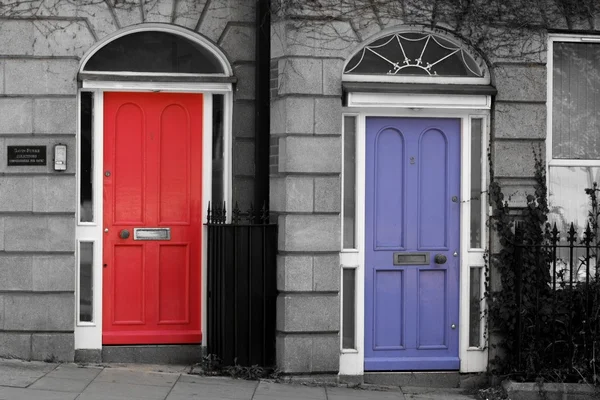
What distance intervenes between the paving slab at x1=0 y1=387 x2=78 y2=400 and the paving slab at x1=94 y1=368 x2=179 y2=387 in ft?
1.85

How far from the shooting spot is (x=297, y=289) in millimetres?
8641

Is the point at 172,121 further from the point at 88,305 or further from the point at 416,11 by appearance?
the point at 416,11

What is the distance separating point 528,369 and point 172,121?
3.89 m

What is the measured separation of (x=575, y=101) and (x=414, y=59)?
63.1 inches

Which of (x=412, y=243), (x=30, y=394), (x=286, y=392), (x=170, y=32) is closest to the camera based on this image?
(x=30, y=394)

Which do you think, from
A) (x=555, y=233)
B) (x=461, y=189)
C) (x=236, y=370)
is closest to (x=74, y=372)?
(x=236, y=370)

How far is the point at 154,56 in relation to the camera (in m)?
9.06

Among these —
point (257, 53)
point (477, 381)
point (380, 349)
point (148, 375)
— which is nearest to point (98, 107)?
point (257, 53)

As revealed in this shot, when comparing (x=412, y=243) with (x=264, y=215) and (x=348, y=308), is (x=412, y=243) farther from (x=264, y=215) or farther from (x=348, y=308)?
(x=264, y=215)

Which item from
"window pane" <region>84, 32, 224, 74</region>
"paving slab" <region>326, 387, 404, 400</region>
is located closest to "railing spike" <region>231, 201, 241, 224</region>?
"window pane" <region>84, 32, 224, 74</region>

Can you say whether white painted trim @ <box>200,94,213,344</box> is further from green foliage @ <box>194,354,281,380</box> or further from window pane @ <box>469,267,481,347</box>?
window pane @ <box>469,267,481,347</box>

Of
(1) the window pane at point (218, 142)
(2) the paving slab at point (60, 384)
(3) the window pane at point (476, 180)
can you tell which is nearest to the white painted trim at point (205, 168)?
(1) the window pane at point (218, 142)

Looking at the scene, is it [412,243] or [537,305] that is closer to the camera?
[537,305]

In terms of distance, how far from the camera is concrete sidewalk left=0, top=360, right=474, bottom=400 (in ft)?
A: 26.0
